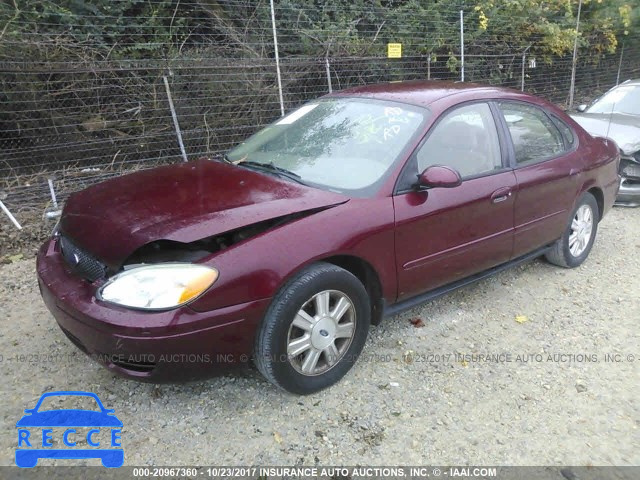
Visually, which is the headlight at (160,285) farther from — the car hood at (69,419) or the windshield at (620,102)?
the windshield at (620,102)

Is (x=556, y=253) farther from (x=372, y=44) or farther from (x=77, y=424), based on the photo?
(x=372, y=44)

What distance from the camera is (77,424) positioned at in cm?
257

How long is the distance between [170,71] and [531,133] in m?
5.17

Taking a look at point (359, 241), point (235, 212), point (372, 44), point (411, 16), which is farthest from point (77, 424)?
point (411, 16)

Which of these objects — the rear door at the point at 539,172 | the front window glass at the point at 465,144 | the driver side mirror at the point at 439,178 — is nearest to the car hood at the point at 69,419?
the driver side mirror at the point at 439,178

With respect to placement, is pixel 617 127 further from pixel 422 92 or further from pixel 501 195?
pixel 422 92

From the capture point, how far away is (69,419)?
2.61 m

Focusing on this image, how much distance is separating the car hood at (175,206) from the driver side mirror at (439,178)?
0.49m

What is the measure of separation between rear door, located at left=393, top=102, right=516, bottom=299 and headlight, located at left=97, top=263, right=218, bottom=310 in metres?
1.19

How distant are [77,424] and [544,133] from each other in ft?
12.2

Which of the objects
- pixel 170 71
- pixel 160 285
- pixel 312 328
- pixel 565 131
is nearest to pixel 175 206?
pixel 160 285

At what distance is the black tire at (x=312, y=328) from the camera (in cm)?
253

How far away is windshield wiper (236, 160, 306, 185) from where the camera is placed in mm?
3107

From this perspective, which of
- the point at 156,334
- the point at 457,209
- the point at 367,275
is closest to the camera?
the point at 156,334
